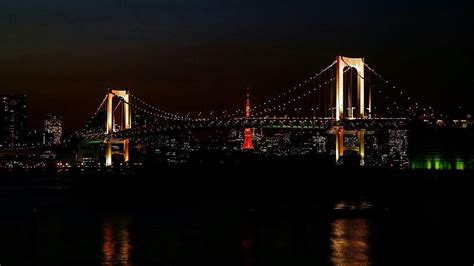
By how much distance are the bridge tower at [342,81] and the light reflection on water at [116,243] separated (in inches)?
747

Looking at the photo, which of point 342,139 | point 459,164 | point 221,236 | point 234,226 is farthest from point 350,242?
point 342,139

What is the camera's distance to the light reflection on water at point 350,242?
60.3 ft

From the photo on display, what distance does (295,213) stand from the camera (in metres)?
27.6

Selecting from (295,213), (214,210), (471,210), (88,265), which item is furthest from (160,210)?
(88,265)

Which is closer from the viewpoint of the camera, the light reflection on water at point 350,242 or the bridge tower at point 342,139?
the light reflection on water at point 350,242

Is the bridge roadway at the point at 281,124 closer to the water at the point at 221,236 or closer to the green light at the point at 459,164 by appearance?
the green light at the point at 459,164

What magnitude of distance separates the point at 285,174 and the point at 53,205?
13086mm

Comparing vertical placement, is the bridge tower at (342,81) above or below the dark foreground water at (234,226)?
above

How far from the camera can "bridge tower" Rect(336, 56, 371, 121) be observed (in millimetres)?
43625

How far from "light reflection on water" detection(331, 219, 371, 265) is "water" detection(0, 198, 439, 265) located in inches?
0.8

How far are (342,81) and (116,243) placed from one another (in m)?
25.1

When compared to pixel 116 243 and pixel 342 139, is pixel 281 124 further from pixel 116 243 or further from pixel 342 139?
pixel 116 243

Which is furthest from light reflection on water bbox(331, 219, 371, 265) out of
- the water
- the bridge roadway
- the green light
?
the bridge roadway

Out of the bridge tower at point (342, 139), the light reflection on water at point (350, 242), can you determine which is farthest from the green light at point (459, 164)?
the light reflection on water at point (350, 242)
